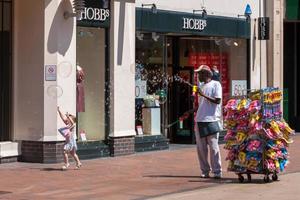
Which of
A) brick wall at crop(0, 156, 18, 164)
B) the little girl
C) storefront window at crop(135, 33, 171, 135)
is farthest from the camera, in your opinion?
storefront window at crop(135, 33, 171, 135)

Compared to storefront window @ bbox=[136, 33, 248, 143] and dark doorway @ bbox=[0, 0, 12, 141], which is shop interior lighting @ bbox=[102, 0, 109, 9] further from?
dark doorway @ bbox=[0, 0, 12, 141]

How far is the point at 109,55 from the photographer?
642 inches

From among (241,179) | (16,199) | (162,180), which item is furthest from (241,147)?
(16,199)

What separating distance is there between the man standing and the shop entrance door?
297 inches

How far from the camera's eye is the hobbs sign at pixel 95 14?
1561 centimetres

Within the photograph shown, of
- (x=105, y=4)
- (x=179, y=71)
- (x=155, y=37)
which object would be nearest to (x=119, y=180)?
(x=105, y=4)

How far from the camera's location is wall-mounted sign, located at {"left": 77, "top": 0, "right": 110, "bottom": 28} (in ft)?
51.2

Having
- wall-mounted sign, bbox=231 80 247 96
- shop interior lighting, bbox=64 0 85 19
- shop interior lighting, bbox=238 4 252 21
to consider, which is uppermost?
shop interior lighting, bbox=238 4 252 21

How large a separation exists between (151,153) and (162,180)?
4.84 metres

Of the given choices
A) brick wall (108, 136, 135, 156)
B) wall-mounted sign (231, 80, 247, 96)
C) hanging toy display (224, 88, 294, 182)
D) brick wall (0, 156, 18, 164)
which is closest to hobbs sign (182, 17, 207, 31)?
wall-mounted sign (231, 80, 247, 96)

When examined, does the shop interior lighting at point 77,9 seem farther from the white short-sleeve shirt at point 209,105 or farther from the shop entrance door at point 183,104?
the shop entrance door at point 183,104

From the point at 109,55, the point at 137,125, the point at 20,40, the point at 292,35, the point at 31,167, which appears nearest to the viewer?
the point at 31,167

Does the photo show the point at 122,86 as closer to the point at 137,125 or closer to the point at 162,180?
the point at 137,125

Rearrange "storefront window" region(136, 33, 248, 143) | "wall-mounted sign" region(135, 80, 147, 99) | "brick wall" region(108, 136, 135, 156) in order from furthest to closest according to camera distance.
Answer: "storefront window" region(136, 33, 248, 143) → "wall-mounted sign" region(135, 80, 147, 99) → "brick wall" region(108, 136, 135, 156)
